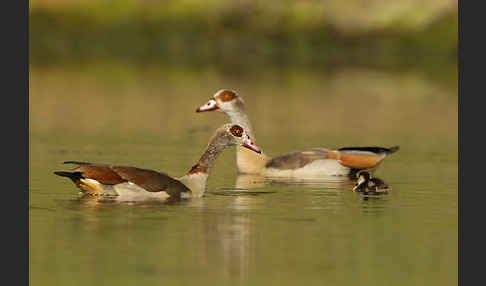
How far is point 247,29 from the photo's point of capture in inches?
2990

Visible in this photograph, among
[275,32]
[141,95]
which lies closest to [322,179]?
[141,95]

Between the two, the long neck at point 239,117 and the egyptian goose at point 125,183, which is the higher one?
the long neck at point 239,117

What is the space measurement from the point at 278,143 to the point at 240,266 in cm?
1201

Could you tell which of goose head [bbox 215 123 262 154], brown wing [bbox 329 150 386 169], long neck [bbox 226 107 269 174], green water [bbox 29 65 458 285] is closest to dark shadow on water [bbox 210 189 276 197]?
green water [bbox 29 65 458 285]

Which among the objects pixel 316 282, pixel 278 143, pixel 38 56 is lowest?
pixel 316 282

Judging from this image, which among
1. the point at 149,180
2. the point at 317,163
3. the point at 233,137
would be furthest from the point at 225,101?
the point at 149,180

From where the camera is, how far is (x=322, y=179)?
2078 centimetres

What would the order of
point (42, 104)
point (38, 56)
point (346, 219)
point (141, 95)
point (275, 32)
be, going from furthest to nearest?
point (275, 32), point (38, 56), point (141, 95), point (42, 104), point (346, 219)

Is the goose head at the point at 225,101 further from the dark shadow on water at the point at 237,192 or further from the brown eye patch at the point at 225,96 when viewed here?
the dark shadow on water at the point at 237,192

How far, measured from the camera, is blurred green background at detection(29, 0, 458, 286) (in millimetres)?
13688

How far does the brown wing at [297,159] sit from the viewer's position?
21156mm

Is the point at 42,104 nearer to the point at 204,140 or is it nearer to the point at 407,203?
the point at 204,140

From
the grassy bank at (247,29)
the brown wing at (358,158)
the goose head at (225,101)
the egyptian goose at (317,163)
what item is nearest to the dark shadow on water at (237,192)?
the egyptian goose at (317,163)

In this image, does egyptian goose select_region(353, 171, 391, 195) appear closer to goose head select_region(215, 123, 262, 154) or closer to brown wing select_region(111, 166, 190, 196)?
goose head select_region(215, 123, 262, 154)
